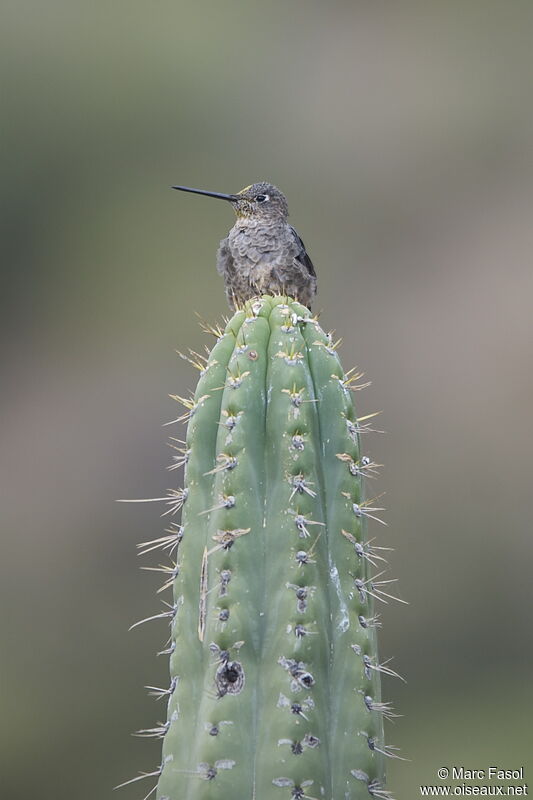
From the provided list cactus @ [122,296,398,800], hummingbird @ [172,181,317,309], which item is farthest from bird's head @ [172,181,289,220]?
cactus @ [122,296,398,800]

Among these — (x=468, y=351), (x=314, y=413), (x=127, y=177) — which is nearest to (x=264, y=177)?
(x=127, y=177)

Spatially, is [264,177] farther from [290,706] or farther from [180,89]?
[290,706]

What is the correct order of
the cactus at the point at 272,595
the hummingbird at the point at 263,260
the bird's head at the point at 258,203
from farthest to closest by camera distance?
the bird's head at the point at 258,203, the hummingbird at the point at 263,260, the cactus at the point at 272,595

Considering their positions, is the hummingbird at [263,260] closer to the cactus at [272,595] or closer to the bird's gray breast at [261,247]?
the bird's gray breast at [261,247]

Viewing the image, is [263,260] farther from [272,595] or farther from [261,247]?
[272,595]

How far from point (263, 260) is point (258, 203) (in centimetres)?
43

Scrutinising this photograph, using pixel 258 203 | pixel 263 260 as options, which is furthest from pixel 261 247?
pixel 258 203

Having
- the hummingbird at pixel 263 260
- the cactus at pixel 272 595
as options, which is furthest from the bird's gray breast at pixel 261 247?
the cactus at pixel 272 595

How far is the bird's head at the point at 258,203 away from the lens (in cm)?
450

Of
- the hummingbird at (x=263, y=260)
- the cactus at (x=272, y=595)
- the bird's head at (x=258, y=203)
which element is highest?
the bird's head at (x=258, y=203)

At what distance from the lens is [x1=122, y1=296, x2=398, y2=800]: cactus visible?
241 cm

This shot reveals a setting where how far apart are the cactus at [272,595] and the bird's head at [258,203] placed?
1.89 m

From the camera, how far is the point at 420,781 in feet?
21.4

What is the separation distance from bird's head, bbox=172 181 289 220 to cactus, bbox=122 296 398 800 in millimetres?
1890
